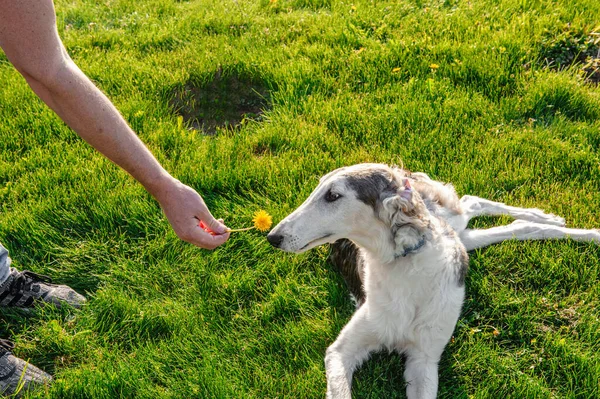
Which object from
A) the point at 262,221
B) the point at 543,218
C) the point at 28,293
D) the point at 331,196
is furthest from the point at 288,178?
the point at 28,293

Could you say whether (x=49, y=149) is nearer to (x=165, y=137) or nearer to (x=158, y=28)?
(x=165, y=137)

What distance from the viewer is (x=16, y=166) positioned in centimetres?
462

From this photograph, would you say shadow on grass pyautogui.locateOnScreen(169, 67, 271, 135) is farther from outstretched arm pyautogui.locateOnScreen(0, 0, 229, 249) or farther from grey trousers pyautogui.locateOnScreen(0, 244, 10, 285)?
outstretched arm pyautogui.locateOnScreen(0, 0, 229, 249)

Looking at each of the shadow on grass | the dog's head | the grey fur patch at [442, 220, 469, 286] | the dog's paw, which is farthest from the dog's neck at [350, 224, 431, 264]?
the shadow on grass

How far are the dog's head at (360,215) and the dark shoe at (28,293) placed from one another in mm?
1509

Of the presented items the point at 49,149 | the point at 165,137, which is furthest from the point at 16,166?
the point at 165,137

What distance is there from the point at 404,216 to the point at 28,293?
91.5 inches

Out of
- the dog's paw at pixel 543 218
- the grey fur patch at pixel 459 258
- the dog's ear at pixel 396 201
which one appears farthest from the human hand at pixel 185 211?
the dog's paw at pixel 543 218

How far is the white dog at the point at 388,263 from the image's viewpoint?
2.99m

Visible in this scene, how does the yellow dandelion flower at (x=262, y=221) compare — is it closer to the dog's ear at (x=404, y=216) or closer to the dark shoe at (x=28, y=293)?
the dog's ear at (x=404, y=216)

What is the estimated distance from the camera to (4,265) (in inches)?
140

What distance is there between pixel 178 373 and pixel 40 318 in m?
1.00

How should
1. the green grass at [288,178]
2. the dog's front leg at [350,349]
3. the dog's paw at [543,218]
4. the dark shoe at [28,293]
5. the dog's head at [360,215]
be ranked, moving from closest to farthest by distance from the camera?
the dog's head at [360,215]
the dog's front leg at [350,349]
the green grass at [288,178]
the dark shoe at [28,293]
the dog's paw at [543,218]

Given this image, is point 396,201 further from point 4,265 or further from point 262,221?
point 4,265
